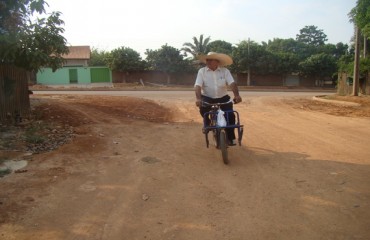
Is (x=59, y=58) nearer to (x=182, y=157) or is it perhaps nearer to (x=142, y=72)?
(x=182, y=157)

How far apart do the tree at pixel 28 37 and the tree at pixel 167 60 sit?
35784 mm

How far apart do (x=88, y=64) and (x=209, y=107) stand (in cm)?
4504

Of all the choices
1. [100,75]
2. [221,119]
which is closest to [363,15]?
[221,119]

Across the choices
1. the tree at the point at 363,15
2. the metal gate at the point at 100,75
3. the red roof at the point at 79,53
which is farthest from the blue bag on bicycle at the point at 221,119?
the red roof at the point at 79,53

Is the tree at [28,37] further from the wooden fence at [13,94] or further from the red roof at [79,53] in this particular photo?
the red roof at [79,53]

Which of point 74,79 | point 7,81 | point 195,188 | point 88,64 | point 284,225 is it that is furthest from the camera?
point 88,64

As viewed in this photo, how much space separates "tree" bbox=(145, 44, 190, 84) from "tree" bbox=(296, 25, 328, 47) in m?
42.1

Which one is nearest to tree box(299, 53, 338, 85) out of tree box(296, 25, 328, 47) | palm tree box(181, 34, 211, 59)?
palm tree box(181, 34, 211, 59)

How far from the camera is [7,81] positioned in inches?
383

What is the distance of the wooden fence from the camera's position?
9.41 metres

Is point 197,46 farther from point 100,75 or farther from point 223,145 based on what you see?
point 223,145

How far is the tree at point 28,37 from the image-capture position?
8.73 meters

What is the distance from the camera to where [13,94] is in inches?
392

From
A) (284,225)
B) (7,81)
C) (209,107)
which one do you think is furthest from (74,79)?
(284,225)
